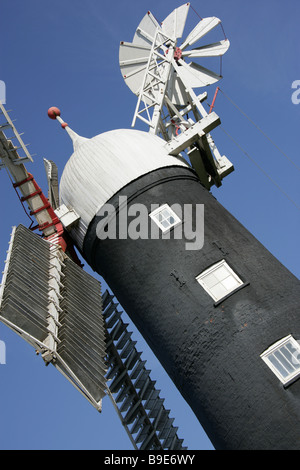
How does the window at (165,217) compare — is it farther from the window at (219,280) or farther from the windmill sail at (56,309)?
the windmill sail at (56,309)

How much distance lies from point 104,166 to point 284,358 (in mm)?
7752

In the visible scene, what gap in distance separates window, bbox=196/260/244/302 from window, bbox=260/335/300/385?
5.91 ft

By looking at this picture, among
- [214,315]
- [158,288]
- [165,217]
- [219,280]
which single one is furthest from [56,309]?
[219,280]

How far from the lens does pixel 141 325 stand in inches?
628

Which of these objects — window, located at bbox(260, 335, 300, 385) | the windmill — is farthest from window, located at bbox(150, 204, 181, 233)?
window, located at bbox(260, 335, 300, 385)

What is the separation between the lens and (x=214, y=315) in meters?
14.3

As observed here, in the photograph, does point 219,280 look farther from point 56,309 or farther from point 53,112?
point 53,112

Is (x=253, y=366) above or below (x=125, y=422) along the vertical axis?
below

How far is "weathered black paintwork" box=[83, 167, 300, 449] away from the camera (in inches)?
515
